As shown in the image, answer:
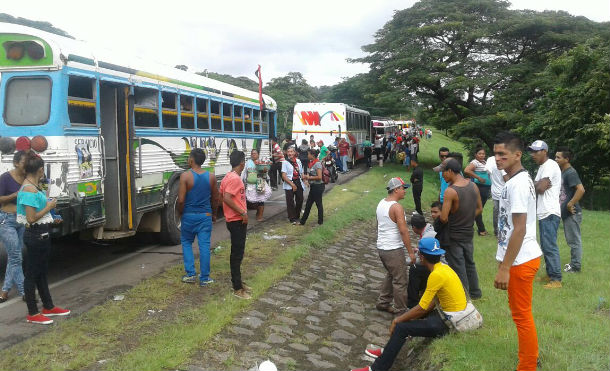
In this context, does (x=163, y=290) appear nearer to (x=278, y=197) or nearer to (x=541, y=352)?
(x=541, y=352)

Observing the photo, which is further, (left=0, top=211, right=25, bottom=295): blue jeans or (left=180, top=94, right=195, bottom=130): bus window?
(left=180, top=94, right=195, bottom=130): bus window

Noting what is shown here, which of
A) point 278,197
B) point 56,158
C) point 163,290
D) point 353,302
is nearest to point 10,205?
point 56,158

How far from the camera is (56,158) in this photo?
615cm

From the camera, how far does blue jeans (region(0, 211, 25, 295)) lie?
5.79 m

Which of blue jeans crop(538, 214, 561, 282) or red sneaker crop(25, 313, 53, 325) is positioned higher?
blue jeans crop(538, 214, 561, 282)

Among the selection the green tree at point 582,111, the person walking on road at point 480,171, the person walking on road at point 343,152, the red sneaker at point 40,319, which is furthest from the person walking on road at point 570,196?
the person walking on road at point 343,152

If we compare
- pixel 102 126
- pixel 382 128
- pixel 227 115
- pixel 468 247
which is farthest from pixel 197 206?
pixel 382 128

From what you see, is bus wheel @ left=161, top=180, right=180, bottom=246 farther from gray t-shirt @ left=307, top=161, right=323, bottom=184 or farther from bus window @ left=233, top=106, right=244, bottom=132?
bus window @ left=233, top=106, right=244, bottom=132

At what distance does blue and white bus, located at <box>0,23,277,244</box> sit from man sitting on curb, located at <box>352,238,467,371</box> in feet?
14.2

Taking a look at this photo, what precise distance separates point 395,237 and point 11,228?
446cm

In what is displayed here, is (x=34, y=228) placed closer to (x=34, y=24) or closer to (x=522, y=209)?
(x=522, y=209)

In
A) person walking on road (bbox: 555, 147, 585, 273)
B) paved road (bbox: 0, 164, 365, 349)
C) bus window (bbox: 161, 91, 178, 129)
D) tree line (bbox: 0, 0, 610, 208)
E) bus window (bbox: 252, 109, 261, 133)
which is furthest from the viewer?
tree line (bbox: 0, 0, 610, 208)

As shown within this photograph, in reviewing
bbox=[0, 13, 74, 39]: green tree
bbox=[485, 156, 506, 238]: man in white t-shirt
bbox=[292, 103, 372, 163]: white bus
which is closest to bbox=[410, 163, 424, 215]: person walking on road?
bbox=[485, 156, 506, 238]: man in white t-shirt

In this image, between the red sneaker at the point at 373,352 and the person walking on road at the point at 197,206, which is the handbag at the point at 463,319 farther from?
the person walking on road at the point at 197,206
